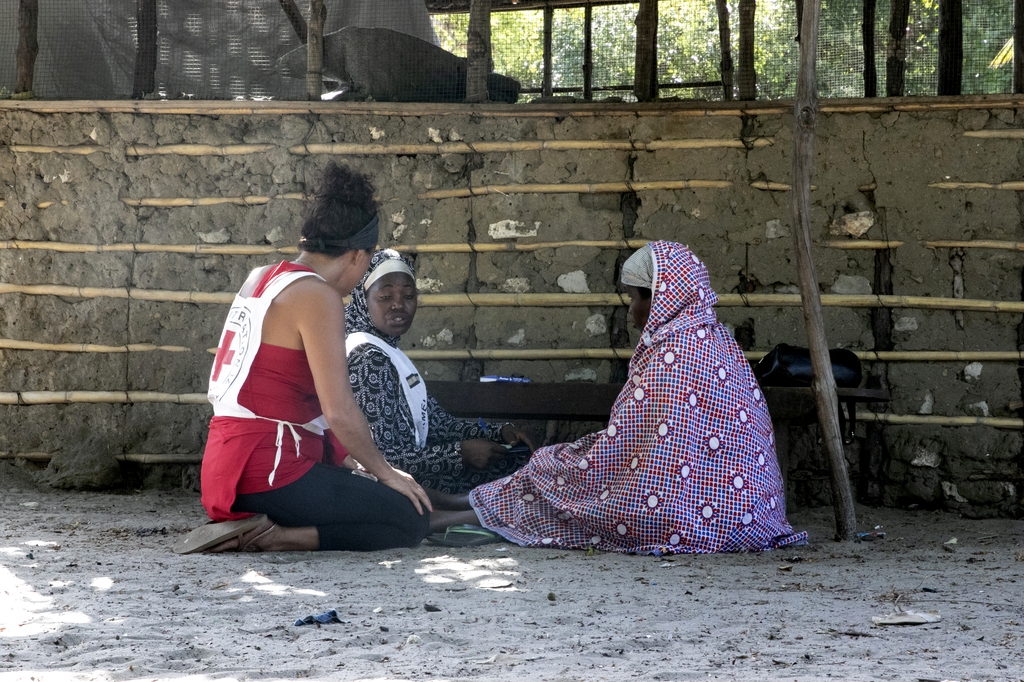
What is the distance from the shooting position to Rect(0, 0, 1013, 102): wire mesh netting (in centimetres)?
476

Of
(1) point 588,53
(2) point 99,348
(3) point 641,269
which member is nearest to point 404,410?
(3) point 641,269

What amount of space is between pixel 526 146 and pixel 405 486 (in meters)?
2.11

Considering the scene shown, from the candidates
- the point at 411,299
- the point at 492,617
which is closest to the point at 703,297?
the point at 411,299

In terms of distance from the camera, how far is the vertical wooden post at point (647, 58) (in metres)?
4.71

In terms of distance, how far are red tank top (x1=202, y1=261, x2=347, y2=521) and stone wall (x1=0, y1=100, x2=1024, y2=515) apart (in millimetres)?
1615

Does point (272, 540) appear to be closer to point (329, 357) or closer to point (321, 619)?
point (329, 357)

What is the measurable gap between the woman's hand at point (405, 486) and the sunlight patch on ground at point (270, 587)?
48 cm

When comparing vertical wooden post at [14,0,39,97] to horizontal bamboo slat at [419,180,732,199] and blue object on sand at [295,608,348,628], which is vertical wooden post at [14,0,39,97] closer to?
horizontal bamboo slat at [419,180,732,199]

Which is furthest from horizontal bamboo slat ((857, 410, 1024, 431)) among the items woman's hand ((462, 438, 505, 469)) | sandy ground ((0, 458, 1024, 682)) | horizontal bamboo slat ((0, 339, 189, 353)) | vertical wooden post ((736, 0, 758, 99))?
horizontal bamboo slat ((0, 339, 189, 353))

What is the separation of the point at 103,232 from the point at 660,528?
3.18m

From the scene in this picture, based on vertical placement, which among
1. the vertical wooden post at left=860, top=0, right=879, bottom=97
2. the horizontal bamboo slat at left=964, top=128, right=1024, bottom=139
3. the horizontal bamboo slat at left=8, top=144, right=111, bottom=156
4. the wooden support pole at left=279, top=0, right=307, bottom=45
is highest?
the wooden support pole at left=279, top=0, right=307, bottom=45

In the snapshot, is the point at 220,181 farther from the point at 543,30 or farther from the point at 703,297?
the point at 703,297

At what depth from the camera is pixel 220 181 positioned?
15.8 ft

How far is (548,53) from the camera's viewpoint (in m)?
5.20
